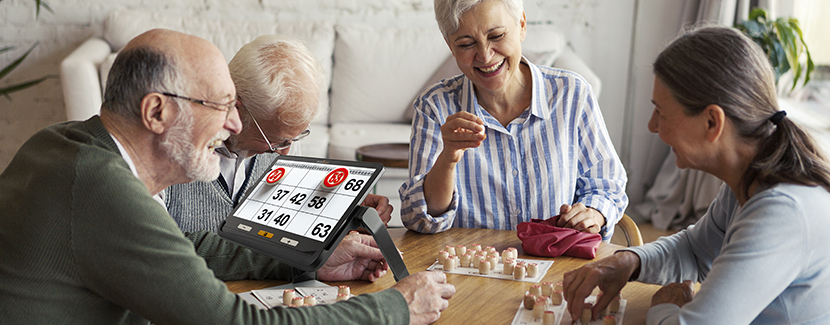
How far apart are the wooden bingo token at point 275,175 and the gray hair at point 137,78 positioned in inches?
15.3

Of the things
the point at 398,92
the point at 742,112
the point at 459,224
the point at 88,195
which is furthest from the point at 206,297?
the point at 398,92

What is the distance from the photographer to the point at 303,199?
3.91 ft

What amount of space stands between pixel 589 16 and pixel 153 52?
3.96 meters

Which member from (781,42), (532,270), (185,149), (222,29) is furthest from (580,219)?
(222,29)

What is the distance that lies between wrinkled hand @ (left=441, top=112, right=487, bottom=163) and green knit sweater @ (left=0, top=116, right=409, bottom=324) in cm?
69

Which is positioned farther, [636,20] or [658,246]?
[636,20]

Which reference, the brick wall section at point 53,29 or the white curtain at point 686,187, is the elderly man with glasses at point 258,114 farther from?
the brick wall section at point 53,29

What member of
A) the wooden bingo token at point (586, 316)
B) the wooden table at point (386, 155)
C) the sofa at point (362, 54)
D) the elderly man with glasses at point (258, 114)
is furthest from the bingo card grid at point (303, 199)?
the sofa at point (362, 54)

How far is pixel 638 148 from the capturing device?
4.36 m

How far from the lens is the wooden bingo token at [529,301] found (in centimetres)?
109

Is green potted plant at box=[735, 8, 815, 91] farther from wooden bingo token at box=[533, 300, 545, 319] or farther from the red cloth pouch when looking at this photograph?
wooden bingo token at box=[533, 300, 545, 319]

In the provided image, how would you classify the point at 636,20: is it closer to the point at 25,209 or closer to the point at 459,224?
the point at 459,224

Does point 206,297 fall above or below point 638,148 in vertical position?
above

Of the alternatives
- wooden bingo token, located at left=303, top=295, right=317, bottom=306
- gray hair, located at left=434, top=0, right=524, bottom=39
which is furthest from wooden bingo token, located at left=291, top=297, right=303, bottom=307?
gray hair, located at left=434, top=0, right=524, bottom=39
